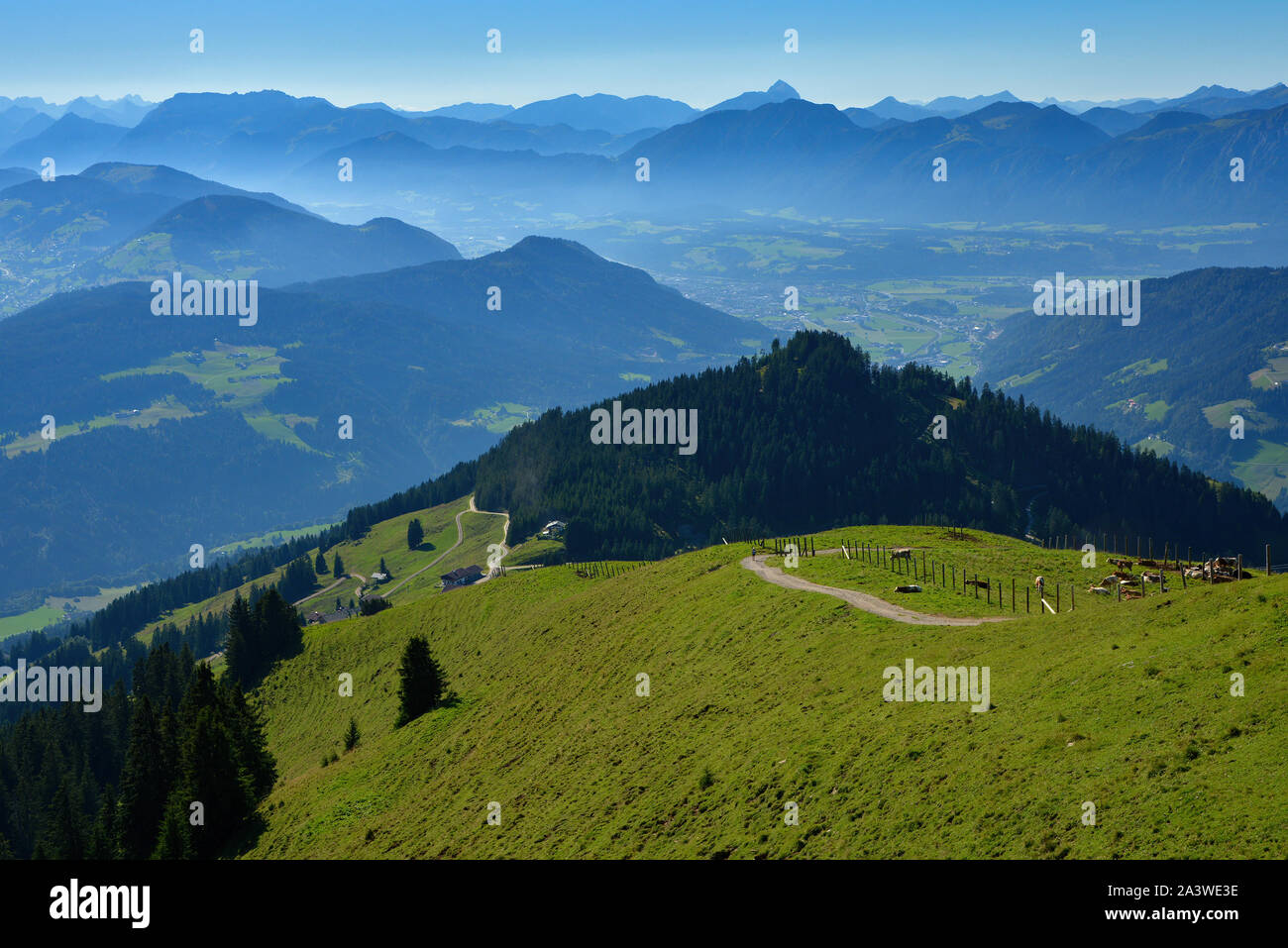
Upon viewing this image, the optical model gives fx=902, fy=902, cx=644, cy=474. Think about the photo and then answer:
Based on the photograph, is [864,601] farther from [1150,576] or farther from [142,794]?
[142,794]

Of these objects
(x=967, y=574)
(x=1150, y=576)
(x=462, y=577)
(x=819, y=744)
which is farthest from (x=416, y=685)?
(x=462, y=577)

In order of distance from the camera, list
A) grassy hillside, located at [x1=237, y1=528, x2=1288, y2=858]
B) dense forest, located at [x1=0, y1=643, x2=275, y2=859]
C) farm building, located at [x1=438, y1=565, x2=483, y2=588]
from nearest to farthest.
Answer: grassy hillside, located at [x1=237, y1=528, x2=1288, y2=858], dense forest, located at [x1=0, y1=643, x2=275, y2=859], farm building, located at [x1=438, y1=565, x2=483, y2=588]

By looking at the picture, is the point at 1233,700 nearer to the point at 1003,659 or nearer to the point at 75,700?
the point at 1003,659

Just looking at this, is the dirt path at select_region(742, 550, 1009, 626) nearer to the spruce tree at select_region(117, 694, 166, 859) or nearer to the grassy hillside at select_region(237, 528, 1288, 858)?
the grassy hillside at select_region(237, 528, 1288, 858)

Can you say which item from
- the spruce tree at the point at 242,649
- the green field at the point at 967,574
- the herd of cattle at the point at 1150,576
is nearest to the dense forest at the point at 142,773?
the spruce tree at the point at 242,649

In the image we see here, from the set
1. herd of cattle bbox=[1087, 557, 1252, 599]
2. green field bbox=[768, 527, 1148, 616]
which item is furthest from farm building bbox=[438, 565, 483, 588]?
herd of cattle bbox=[1087, 557, 1252, 599]

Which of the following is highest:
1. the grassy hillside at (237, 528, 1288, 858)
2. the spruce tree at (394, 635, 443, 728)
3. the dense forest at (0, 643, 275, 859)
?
the grassy hillside at (237, 528, 1288, 858)
